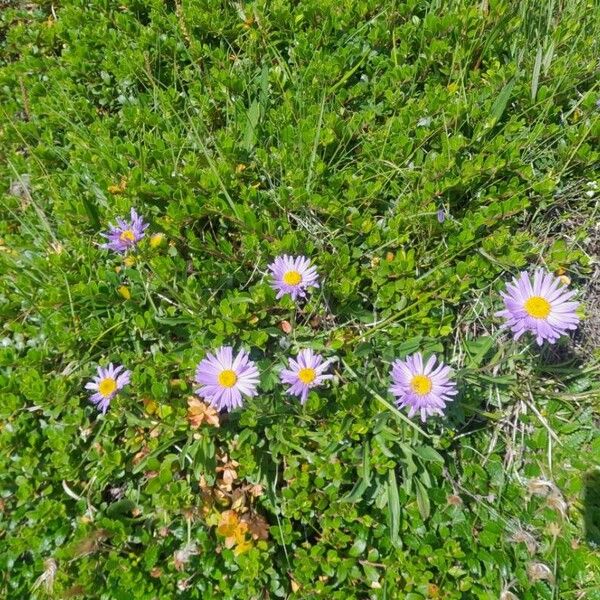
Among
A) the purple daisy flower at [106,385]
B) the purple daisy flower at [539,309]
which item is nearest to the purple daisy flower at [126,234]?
the purple daisy flower at [106,385]

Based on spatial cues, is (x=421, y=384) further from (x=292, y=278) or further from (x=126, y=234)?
(x=126, y=234)

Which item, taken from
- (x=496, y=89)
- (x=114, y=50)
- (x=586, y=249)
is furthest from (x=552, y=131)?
(x=114, y=50)

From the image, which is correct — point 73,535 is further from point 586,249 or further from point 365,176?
point 586,249

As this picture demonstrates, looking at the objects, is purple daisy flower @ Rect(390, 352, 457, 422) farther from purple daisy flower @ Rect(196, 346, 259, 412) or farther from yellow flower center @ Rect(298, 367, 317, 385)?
purple daisy flower @ Rect(196, 346, 259, 412)

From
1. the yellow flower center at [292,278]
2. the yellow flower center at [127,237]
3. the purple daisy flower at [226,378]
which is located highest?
the yellow flower center at [127,237]

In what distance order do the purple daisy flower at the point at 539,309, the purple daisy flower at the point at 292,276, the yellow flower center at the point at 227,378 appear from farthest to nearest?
the purple daisy flower at the point at 292,276, the yellow flower center at the point at 227,378, the purple daisy flower at the point at 539,309

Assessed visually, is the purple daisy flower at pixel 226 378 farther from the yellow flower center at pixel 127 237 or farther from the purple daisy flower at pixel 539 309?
the purple daisy flower at pixel 539 309

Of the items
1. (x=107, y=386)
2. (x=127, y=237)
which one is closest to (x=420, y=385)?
(x=107, y=386)

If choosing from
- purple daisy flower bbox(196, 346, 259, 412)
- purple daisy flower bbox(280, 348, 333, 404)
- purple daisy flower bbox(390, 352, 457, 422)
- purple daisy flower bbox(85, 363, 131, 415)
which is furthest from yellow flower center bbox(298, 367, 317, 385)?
purple daisy flower bbox(85, 363, 131, 415)
